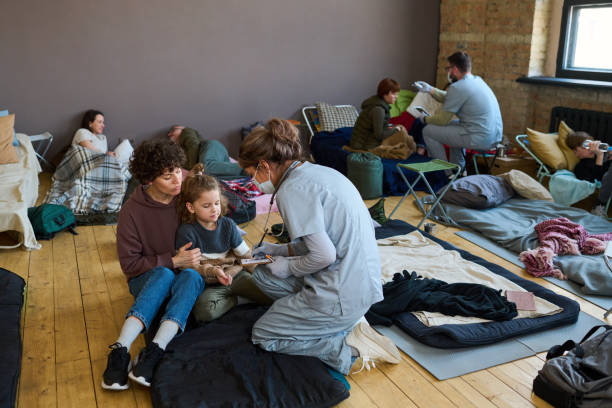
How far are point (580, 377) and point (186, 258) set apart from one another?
1912 mm

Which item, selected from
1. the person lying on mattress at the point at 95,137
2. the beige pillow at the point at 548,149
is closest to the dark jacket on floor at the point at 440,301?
the beige pillow at the point at 548,149

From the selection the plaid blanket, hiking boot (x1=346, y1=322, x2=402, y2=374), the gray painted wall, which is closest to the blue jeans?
hiking boot (x1=346, y1=322, x2=402, y2=374)

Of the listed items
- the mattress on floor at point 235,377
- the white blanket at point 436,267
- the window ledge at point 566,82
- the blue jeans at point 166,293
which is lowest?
the mattress on floor at point 235,377

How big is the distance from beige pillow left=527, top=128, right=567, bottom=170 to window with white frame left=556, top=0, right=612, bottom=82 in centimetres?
99

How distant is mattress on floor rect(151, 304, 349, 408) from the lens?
2.29m

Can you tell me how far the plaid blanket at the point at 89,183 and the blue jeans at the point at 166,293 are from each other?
2.20 m

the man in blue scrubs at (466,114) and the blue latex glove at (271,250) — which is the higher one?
the man in blue scrubs at (466,114)

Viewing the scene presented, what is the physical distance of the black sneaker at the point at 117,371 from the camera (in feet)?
7.84

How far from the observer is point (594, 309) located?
125 inches

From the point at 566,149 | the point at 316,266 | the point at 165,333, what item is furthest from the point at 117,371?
the point at 566,149

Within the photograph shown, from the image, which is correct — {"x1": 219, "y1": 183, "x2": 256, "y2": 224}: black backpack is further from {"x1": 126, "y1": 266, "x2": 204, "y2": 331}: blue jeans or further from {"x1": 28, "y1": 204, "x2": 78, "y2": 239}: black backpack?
{"x1": 126, "y1": 266, "x2": 204, "y2": 331}: blue jeans

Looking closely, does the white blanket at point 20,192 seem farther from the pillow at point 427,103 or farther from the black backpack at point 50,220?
the pillow at point 427,103

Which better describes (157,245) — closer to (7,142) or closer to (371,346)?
(371,346)

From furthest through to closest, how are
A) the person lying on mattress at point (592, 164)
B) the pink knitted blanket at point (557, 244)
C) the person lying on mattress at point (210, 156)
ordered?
the person lying on mattress at point (210, 156) → the person lying on mattress at point (592, 164) → the pink knitted blanket at point (557, 244)
